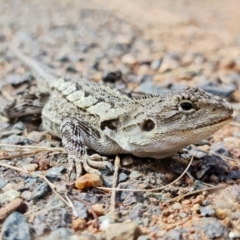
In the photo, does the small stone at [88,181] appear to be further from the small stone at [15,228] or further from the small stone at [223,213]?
the small stone at [223,213]

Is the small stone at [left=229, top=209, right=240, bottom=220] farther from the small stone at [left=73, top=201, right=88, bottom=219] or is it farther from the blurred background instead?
the blurred background

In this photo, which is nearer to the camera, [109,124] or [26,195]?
[26,195]

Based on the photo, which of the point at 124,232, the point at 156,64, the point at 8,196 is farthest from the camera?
the point at 156,64

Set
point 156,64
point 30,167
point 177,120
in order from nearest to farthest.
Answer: point 177,120 < point 30,167 < point 156,64

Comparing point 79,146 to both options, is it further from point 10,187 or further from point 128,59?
point 128,59

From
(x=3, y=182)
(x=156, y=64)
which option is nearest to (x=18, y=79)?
(x=156, y=64)

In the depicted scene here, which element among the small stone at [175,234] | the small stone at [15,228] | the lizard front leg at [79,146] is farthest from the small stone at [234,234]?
the small stone at [15,228]

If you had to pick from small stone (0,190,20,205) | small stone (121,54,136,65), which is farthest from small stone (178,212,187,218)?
small stone (121,54,136,65)
